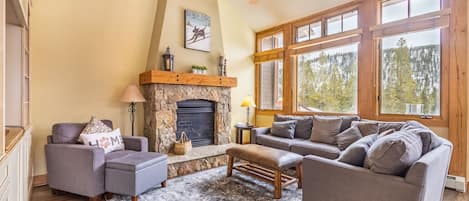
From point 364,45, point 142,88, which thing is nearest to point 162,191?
point 142,88

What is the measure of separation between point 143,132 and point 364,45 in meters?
3.98

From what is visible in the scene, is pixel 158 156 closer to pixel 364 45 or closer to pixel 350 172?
pixel 350 172

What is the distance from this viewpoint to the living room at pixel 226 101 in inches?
83.9

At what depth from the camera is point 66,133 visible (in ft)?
10.0

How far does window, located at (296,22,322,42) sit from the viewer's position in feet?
15.9

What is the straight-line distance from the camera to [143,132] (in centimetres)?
433

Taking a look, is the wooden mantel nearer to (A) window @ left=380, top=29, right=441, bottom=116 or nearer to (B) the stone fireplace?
(B) the stone fireplace

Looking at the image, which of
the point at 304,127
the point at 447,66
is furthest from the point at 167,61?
the point at 447,66

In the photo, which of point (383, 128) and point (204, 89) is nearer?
point (383, 128)

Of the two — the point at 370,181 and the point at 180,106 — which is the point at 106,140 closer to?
the point at 180,106

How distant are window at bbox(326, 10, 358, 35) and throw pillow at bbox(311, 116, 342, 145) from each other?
5.41 ft

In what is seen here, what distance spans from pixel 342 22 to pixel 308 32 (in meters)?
0.71

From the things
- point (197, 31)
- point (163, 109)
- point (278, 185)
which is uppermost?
point (197, 31)

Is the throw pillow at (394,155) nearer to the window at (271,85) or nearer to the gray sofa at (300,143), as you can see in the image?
the gray sofa at (300,143)
